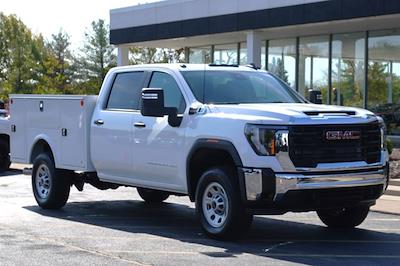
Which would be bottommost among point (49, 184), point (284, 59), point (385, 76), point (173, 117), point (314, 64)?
point (49, 184)

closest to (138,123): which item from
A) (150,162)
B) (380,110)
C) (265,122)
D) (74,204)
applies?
(150,162)

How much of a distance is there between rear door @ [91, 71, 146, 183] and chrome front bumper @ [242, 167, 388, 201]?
7.63 ft

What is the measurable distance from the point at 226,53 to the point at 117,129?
18.7 meters

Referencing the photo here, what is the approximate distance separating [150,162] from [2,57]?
4614cm

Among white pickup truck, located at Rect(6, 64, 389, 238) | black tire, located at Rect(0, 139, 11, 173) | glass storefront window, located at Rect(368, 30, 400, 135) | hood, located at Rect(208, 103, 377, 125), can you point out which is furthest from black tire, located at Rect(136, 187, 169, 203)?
glass storefront window, located at Rect(368, 30, 400, 135)

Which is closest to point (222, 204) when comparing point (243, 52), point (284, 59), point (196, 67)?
point (196, 67)

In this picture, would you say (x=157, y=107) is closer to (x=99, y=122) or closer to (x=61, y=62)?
(x=99, y=122)

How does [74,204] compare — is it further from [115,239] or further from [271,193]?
[271,193]

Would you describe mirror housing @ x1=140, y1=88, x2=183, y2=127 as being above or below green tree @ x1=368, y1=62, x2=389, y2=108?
below

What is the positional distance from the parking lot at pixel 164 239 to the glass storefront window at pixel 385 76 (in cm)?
1144

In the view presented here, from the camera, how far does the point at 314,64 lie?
78.6 ft

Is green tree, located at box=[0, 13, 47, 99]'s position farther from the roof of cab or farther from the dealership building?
the roof of cab

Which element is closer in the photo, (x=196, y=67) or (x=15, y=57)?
(x=196, y=67)

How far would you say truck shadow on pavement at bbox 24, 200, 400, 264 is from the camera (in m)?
7.29
